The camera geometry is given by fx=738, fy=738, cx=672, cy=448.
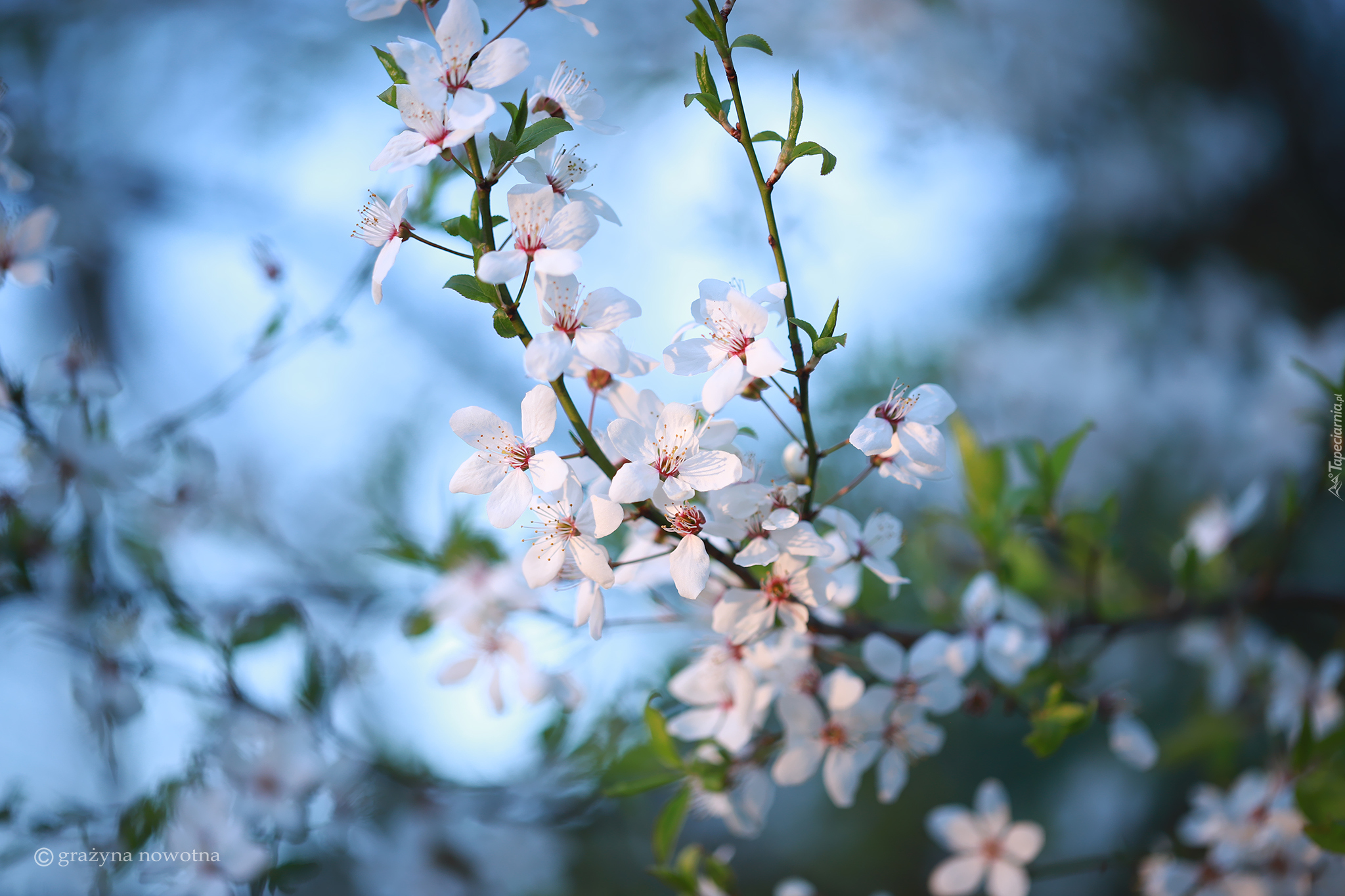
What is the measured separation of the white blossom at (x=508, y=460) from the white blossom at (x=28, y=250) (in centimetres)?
45

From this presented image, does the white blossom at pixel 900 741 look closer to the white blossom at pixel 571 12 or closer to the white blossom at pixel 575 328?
the white blossom at pixel 575 328

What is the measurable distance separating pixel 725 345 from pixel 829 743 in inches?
12.4

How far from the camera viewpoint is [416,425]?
1.02m

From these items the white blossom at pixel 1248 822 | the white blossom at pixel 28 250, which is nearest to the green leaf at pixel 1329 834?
the white blossom at pixel 1248 822

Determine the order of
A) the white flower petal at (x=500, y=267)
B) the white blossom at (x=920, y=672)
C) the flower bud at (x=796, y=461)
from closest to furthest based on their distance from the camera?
the white flower petal at (x=500, y=267)
the flower bud at (x=796, y=461)
the white blossom at (x=920, y=672)

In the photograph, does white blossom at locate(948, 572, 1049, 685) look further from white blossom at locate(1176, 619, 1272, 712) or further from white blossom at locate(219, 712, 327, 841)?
white blossom at locate(219, 712, 327, 841)

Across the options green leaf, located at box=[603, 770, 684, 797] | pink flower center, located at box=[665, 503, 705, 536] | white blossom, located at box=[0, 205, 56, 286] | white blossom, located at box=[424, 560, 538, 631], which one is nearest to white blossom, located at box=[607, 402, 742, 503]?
pink flower center, located at box=[665, 503, 705, 536]

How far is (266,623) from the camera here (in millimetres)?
745

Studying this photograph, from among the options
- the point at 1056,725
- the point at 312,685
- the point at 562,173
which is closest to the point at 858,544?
the point at 1056,725

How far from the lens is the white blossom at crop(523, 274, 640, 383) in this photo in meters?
0.33

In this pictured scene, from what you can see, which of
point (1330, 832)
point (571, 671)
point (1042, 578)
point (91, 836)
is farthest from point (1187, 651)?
point (91, 836)

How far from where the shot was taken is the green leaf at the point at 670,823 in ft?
1.85

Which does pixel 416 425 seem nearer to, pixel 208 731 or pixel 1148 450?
pixel 208 731

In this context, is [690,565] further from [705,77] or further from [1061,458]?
[1061,458]
